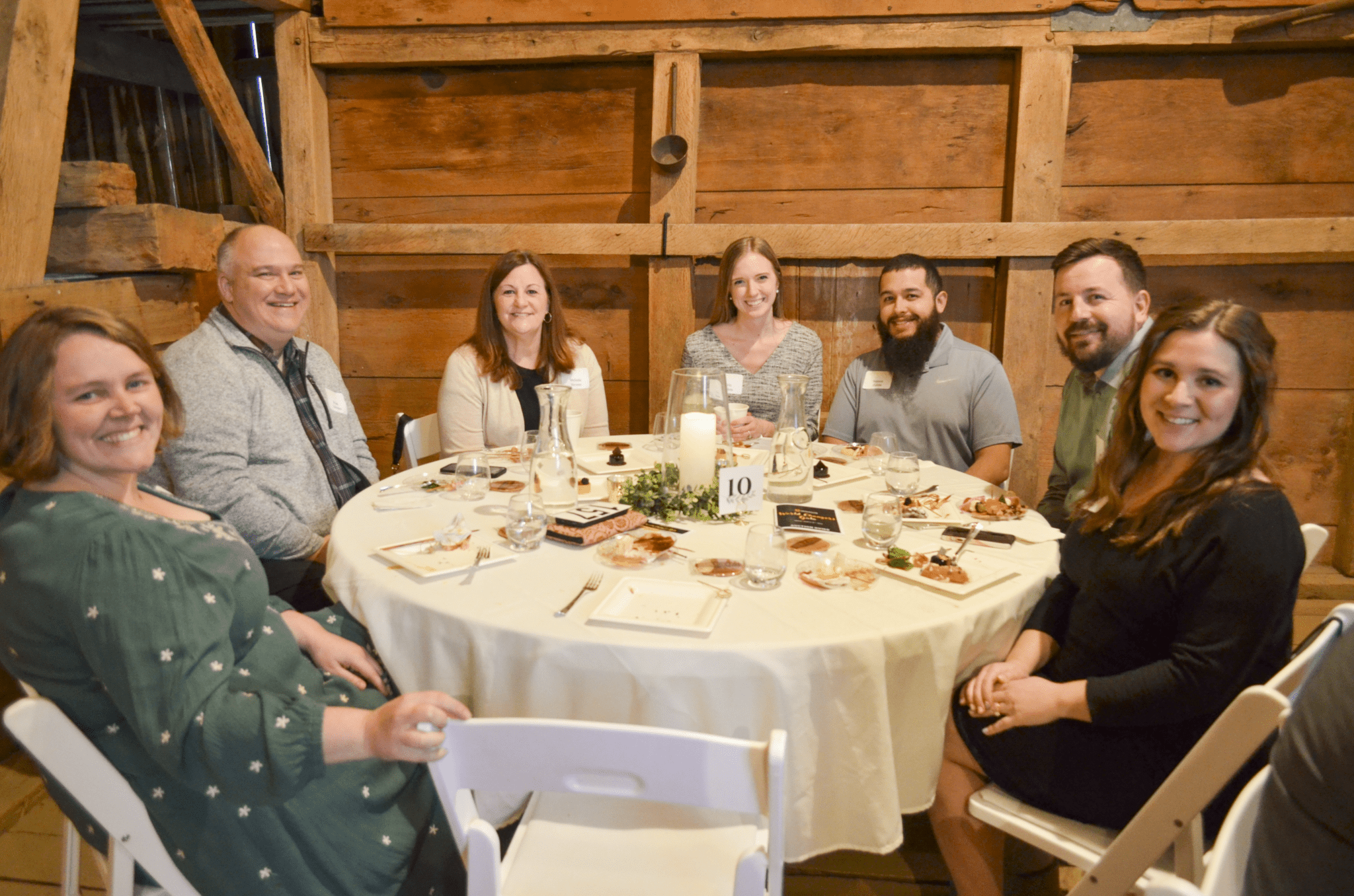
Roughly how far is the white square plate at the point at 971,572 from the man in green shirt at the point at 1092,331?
892mm

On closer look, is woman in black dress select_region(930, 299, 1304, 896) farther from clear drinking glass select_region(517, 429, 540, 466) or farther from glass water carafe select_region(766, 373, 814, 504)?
clear drinking glass select_region(517, 429, 540, 466)

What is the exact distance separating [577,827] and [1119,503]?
3.82 ft

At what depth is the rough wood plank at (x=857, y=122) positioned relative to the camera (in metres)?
3.39

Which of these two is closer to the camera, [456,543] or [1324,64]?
[456,543]

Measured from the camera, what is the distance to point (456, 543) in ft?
5.15

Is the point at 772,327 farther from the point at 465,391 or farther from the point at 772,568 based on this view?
the point at 772,568

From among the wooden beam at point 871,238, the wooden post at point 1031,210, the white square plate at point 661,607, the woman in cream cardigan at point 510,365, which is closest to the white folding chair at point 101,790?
the white square plate at point 661,607

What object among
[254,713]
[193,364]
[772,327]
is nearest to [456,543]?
[254,713]

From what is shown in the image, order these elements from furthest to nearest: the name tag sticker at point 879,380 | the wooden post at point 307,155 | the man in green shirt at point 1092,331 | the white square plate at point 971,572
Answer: the wooden post at point 307,155, the name tag sticker at point 879,380, the man in green shirt at point 1092,331, the white square plate at point 971,572

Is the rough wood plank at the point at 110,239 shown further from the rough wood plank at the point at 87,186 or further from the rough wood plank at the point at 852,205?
the rough wood plank at the point at 852,205

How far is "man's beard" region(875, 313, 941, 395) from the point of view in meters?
2.94

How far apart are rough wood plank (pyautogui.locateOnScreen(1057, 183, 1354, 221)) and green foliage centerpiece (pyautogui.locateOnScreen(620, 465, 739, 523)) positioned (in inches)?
98.8

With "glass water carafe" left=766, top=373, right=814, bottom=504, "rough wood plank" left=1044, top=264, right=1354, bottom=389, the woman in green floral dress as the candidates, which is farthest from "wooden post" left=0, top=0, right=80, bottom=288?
"rough wood plank" left=1044, top=264, right=1354, bottom=389

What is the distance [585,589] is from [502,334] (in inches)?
75.9
